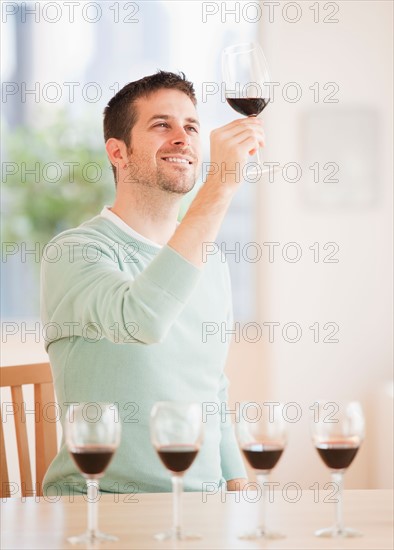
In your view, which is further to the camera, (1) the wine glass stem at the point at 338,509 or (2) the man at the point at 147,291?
(2) the man at the point at 147,291

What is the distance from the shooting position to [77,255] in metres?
1.97

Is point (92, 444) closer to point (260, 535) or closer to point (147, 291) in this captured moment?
point (260, 535)

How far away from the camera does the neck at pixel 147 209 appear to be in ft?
7.25

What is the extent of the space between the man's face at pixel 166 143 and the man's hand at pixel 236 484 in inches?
26.8

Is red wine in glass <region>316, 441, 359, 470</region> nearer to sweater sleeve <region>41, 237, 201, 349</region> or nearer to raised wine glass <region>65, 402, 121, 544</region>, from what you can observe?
raised wine glass <region>65, 402, 121, 544</region>

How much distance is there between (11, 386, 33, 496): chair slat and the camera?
6.80 feet

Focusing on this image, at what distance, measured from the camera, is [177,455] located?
1297mm

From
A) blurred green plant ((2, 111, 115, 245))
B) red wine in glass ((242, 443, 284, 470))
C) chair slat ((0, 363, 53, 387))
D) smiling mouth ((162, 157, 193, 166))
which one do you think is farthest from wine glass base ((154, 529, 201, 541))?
blurred green plant ((2, 111, 115, 245))

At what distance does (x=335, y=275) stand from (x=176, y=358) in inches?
89.6

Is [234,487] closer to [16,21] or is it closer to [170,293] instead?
[170,293]

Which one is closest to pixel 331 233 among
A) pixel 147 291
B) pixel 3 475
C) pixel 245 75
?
pixel 245 75

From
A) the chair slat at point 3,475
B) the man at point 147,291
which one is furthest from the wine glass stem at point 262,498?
the chair slat at point 3,475

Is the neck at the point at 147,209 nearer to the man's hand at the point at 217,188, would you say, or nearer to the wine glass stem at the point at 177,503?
the man's hand at the point at 217,188

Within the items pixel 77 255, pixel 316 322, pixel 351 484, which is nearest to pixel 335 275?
pixel 316 322
